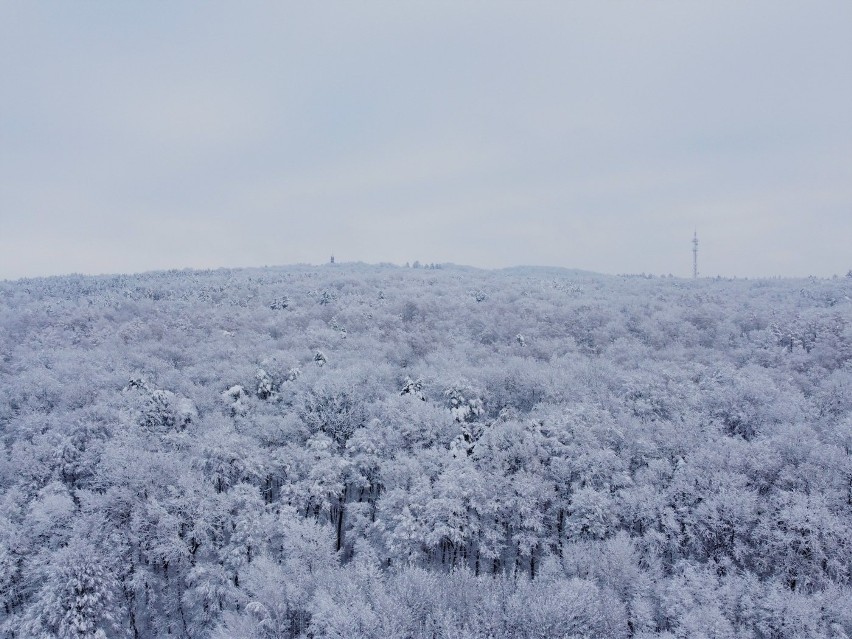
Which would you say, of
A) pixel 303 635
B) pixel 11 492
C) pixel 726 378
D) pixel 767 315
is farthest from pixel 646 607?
pixel 767 315

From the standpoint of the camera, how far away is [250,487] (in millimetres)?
36500

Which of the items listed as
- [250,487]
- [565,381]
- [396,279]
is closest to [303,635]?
[250,487]

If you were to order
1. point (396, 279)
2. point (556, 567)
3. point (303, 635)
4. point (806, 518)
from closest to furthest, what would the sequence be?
point (303, 635) → point (806, 518) → point (556, 567) → point (396, 279)

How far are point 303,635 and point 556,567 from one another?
1639cm

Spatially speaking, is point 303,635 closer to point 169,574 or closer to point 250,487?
point 250,487

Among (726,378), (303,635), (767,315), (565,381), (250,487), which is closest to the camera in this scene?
(303,635)

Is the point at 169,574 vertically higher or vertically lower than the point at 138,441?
lower

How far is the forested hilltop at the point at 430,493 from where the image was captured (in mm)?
27328

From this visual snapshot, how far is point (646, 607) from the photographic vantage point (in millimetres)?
26094

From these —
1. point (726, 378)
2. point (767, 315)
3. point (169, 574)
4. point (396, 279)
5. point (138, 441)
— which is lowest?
point (169, 574)

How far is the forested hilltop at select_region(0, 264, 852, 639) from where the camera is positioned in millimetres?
27328

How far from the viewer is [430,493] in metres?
36.1

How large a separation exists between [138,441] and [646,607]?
38921mm

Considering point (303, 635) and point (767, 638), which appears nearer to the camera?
point (767, 638)
